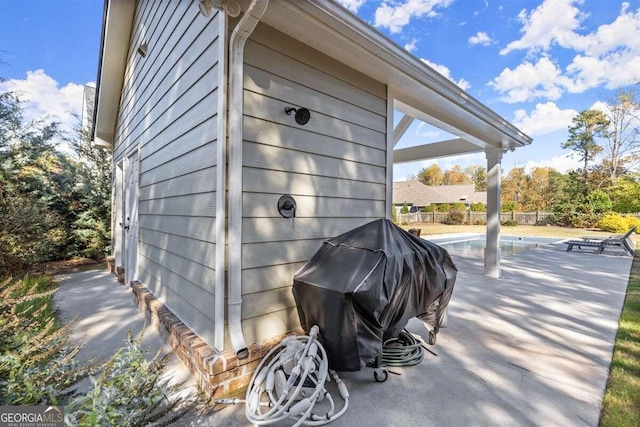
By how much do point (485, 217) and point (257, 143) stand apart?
20.5 m

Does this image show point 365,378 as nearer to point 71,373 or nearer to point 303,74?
point 71,373

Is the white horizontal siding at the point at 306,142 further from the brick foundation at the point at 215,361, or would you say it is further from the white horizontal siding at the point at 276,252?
the brick foundation at the point at 215,361

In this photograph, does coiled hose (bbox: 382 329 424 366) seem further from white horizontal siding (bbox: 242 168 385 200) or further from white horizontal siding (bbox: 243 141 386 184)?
white horizontal siding (bbox: 243 141 386 184)

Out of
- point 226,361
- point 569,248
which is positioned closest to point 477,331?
point 226,361

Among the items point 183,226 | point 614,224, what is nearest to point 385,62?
point 183,226

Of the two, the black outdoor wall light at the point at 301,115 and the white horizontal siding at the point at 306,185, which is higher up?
the black outdoor wall light at the point at 301,115

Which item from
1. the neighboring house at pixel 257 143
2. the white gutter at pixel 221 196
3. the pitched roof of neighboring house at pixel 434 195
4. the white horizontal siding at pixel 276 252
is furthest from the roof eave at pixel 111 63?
the pitched roof of neighboring house at pixel 434 195

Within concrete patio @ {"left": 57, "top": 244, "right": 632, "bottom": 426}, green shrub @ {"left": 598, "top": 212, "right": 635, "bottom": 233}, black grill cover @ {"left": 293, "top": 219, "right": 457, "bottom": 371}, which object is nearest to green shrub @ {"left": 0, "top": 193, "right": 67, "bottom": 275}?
concrete patio @ {"left": 57, "top": 244, "right": 632, "bottom": 426}

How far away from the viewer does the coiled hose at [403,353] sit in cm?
243

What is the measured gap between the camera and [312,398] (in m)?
1.71

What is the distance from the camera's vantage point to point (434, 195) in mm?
28984

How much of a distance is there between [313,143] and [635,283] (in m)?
6.39

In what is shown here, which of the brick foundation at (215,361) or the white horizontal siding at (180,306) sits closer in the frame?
the brick foundation at (215,361)

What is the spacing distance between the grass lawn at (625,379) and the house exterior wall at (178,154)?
8.90ft
